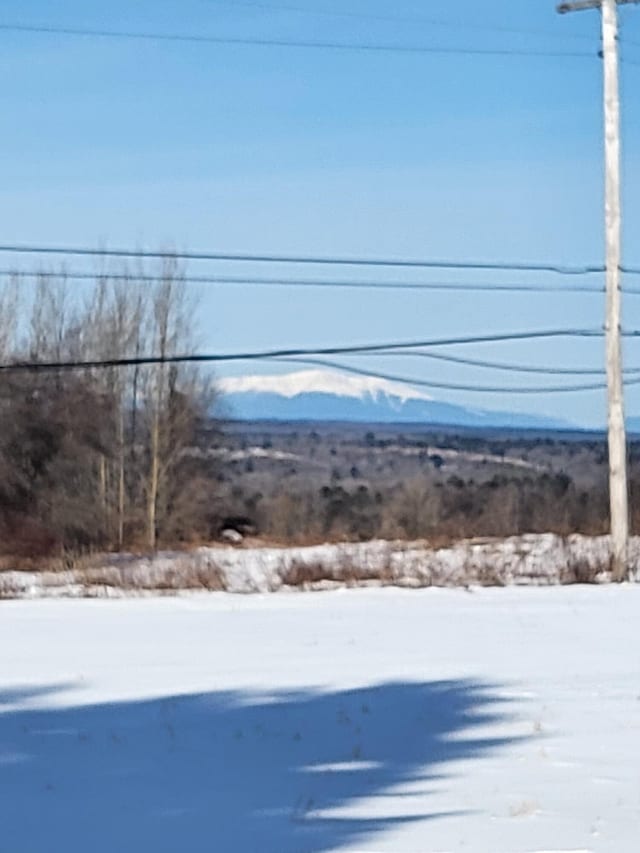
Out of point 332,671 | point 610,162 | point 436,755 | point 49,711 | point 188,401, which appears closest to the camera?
point 436,755

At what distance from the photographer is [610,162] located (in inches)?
910

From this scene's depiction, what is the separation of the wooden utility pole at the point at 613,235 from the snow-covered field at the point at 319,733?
326cm

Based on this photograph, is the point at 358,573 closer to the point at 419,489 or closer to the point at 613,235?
the point at 613,235

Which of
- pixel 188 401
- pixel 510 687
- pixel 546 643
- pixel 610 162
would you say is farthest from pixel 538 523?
pixel 510 687

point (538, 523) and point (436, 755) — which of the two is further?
point (538, 523)

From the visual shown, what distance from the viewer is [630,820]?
28.5 feet

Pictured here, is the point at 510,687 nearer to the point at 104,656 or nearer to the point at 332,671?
the point at 332,671

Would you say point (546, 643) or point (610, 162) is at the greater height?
point (610, 162)

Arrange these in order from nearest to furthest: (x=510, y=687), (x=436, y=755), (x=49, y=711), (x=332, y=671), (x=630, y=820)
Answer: (x=630, y=820)
(x=436, y=755)
(x=49, y=711)
(x=510, y=687)
(x=332, y=671)

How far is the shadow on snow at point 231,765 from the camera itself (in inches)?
335

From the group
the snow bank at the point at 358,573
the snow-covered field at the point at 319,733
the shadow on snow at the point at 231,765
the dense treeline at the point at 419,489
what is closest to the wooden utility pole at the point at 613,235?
the snow bank at the point at 358,573

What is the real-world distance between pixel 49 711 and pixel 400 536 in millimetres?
37373

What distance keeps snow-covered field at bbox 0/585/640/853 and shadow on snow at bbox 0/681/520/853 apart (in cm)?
2

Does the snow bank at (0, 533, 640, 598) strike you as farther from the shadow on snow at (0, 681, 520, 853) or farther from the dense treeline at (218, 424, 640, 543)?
the shadow on snow at (0, 681, 520, 853)
